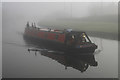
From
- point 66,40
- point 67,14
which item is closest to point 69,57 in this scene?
point 66,40

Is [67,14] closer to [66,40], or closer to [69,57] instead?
[66,40]

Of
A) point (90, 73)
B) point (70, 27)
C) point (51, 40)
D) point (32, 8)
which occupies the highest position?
point (32, 8)

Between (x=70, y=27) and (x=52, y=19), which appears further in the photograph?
(x=70, y=27)

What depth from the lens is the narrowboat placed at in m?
2.53

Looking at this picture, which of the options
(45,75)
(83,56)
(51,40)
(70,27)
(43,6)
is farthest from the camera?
(51,40)

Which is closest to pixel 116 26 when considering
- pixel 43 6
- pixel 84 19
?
pixel 84 19

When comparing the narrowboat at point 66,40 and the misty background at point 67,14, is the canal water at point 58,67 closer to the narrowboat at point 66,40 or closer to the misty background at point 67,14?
the narrowboat at point 66,40

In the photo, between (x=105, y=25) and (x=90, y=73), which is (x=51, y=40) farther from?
(x=90, y=73)

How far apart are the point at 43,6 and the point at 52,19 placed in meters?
0.34

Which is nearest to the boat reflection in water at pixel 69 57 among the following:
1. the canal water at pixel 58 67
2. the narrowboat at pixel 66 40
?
the canal water at pixel 58 67

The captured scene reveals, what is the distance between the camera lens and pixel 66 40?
104 inches

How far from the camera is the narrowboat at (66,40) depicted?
8.29 ft

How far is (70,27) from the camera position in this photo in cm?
276

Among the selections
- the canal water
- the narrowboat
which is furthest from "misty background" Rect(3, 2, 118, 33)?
the canal water
